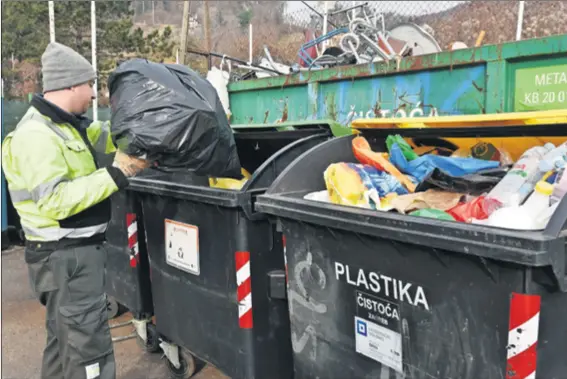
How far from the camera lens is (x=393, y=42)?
14.4 feet

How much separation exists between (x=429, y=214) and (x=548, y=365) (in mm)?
536

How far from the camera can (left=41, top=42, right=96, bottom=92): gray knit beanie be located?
245 centimetres

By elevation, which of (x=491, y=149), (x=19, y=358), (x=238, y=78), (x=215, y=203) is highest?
(x=238, y=78)

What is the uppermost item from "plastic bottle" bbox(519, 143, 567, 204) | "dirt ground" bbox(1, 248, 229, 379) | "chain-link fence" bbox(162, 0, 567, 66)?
"chain-link fence" bbox(162, 0, 567, 66)

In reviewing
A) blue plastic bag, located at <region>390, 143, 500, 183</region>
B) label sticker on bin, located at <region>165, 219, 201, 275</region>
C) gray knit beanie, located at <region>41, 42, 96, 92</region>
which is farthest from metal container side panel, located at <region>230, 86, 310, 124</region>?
gray knit beanie, located at <region>41, 42, 96, 92</region>

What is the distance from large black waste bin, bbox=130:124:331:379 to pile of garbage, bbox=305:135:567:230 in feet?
1.16

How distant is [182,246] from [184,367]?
0.90 metres

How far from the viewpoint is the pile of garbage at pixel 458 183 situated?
1.58m

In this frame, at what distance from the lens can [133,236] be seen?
338 cm

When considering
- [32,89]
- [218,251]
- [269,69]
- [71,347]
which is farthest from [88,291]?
[32,89]

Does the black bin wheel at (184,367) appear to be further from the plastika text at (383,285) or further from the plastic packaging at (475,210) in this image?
the plastic packaging at (475,210)

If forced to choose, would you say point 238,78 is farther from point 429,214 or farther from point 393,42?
point 429,214

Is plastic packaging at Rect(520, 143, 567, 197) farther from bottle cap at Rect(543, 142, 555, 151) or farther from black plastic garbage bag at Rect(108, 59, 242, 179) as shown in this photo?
black plastic garbage bag at Rect(108, 59, 242, 179)

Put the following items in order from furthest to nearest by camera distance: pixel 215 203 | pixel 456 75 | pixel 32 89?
pixel 32 89 < pixel 456 75 < pixel 215 203
